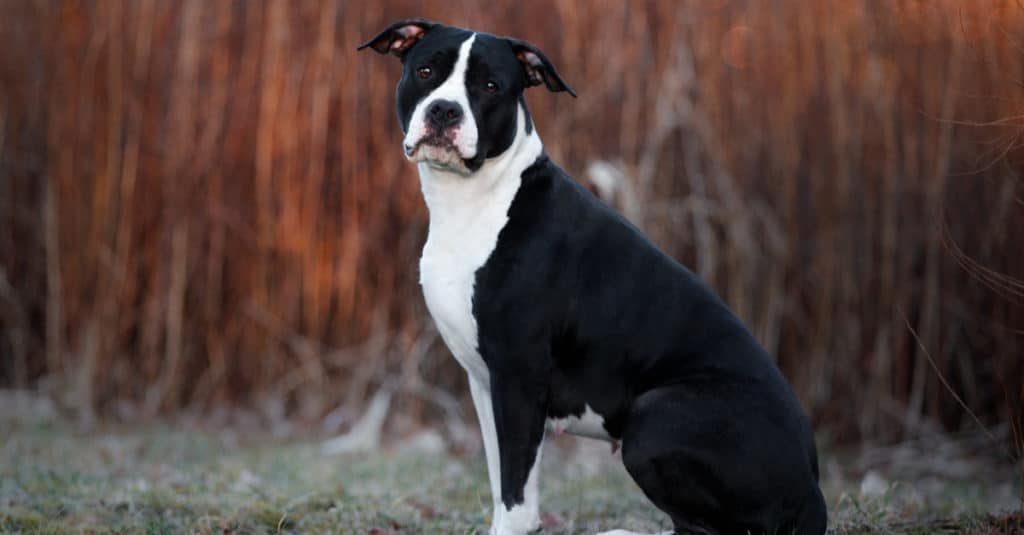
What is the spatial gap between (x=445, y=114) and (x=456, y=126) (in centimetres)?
5

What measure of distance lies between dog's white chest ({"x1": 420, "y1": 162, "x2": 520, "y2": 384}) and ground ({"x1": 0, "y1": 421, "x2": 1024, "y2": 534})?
71cm

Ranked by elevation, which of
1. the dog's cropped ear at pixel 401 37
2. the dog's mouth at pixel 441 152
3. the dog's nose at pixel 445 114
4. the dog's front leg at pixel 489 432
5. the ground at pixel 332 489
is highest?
the dog's cropped ear at pixel 401 37

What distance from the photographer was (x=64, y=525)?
3240mm

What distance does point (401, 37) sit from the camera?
328 centimetres

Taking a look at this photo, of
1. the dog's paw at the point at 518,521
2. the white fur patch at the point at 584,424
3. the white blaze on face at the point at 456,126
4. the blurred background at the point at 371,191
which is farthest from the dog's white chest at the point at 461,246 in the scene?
the blurred background at the point at 371,191

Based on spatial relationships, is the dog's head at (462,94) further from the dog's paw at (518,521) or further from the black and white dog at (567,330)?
the dog's paw at (518,521)

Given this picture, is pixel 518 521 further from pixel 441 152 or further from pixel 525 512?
pixel 441 152

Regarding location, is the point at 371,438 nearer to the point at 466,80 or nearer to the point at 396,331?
the point at 396,331

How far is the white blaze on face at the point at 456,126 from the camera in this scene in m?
2.92

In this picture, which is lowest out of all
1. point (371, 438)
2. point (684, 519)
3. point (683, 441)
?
point (371, 438)

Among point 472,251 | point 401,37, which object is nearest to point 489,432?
point 472,251

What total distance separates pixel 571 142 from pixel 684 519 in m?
3.62

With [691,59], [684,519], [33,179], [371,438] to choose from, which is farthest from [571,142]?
[684,519]

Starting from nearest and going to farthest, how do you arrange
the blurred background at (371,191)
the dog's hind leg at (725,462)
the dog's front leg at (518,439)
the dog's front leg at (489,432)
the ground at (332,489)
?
the dog's hind leg at (725,462) → the dog's front leg at (518,439) → the dog's front leg at (489,432) → the ground at (332,489) → the blurred background at (371,191)
